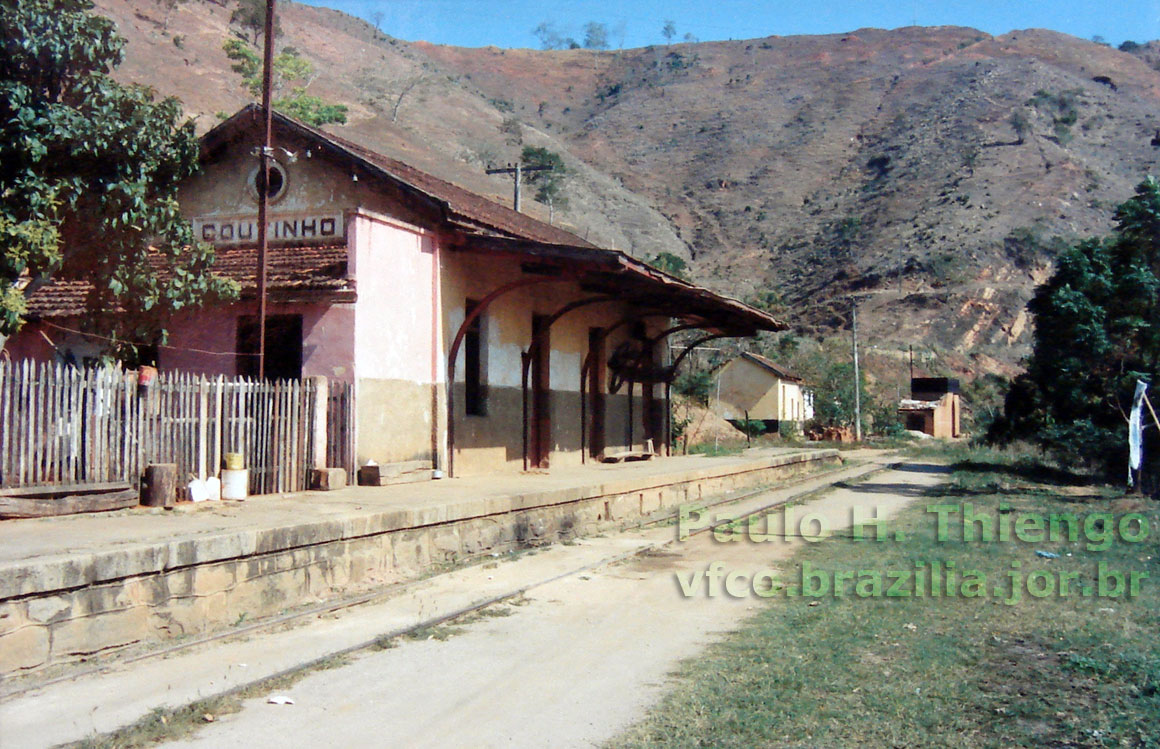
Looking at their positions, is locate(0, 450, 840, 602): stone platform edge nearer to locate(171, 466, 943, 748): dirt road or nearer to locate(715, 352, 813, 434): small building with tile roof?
locate(171, 466, 943, 748): dirt road

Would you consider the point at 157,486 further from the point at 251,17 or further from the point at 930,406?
the point at 251,17

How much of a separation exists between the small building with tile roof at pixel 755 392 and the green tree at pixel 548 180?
80.6ft

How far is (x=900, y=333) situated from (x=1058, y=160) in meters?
26.5

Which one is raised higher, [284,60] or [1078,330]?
[284,60]

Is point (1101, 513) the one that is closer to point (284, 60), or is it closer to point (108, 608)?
point (108, 608)

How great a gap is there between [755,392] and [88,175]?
48.4 metres

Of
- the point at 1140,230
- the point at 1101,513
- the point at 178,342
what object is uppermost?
the point at 1140,230

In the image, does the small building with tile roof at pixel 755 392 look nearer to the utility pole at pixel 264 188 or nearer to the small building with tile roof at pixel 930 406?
the small building with tile roof at pixel 930 406

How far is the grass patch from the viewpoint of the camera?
196 inches

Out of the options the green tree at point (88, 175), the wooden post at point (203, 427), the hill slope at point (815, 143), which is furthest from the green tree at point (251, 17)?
the wooden post at point (203, 427)

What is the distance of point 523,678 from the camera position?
617cm

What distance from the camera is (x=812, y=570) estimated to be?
1014cm

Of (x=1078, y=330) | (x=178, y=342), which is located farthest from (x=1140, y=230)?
(x=178, y=342)

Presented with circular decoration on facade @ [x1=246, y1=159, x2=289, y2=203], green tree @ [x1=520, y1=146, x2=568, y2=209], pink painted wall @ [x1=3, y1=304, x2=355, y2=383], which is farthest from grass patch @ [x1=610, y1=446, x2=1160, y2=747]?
green tree @ [x1=520, y1=146, x2=568, y2=209]
